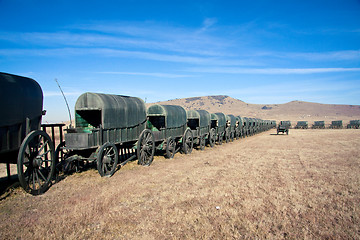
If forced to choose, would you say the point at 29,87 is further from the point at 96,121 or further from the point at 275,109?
the point at 275,109

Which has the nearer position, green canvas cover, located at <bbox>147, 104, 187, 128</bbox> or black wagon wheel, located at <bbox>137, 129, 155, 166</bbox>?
black wagon wheel, located at <bbox>137, 129, 155, 166</bbox>

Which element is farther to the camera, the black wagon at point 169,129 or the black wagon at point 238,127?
the black wagon at point 238,127

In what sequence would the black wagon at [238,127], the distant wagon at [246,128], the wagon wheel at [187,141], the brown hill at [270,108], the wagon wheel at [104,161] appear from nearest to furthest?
the wagon wheel at [104,161] < the wagon wheel at [187,141] < the black wagon at [238,127] < the distant wagon at [246,128] < the brown hill at [270,108]

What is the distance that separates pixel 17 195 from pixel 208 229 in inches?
225

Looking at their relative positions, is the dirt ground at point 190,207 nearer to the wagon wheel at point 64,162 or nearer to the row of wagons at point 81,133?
the wagon wheel at point 64,162

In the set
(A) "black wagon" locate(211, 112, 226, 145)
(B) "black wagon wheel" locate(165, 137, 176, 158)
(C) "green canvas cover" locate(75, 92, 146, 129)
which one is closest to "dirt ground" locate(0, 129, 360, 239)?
(C) "green canvas cover" locate(75, 92, 146, 129)

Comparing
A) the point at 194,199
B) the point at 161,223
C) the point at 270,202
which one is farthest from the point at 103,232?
the point at 270,202

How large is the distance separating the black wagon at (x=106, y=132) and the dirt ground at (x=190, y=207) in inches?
32.1

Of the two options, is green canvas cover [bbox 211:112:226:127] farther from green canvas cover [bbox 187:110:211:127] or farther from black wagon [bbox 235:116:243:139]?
black wagon [bbox 235:116:243:139]

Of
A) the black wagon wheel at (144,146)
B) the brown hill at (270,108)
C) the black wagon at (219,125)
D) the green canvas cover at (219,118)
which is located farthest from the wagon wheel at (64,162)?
the brown hill at (270,108)

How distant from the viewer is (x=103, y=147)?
7945 millimetres

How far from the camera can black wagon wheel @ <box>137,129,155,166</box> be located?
10.2 meters

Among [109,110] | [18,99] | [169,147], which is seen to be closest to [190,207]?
[109,110]

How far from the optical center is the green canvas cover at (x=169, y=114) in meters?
12.2
